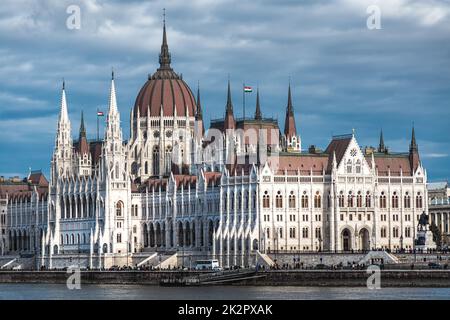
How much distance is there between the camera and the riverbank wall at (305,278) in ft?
425

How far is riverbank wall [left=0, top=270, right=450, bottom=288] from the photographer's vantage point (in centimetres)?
12950

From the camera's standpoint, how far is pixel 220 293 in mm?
127500

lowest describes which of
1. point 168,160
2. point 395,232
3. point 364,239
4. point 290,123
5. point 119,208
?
point 364,239

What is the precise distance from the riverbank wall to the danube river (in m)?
2.46

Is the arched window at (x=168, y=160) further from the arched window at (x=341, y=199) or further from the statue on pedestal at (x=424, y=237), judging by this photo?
the statue on pedestal at (x=424, y=237)

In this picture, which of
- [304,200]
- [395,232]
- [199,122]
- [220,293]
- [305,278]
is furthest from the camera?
[199,122]

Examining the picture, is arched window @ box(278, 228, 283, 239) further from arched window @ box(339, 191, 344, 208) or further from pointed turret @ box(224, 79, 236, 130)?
pointed turret @ box(224, 79, 236, 130)

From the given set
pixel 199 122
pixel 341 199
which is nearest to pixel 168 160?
pixel 199 122

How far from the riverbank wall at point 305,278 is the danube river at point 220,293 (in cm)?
246

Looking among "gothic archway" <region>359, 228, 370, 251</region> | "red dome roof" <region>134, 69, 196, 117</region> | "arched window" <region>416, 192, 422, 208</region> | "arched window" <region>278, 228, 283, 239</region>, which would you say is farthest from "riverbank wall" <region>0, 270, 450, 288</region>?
"red dome roof" <region>134, 69, 196, 117</region>

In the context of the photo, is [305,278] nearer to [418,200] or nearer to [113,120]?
[418,200]

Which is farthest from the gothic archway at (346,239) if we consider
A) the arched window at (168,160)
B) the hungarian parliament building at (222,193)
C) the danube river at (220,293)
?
the arched window at (168,160)

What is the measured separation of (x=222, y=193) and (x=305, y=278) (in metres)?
32.3

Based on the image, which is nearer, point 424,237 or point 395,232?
point 424,237
